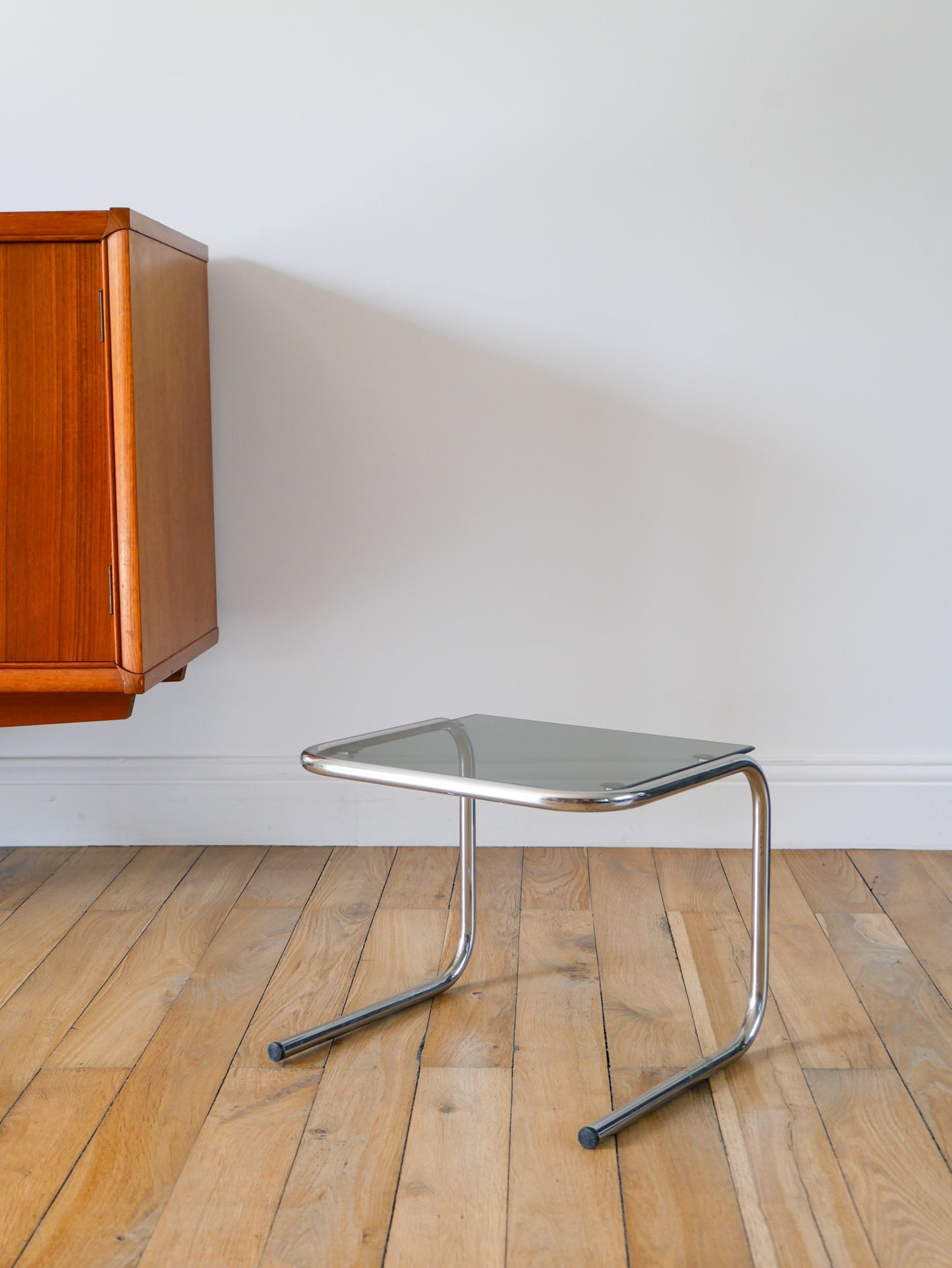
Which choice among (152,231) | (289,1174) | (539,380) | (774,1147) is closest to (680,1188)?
(774,1147)

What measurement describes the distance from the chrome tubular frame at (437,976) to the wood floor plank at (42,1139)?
0.21 metres

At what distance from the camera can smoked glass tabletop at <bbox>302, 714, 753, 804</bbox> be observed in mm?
1160

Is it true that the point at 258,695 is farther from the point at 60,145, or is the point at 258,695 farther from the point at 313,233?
the point at 60,145

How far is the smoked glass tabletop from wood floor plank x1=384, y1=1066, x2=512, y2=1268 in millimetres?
A: 368

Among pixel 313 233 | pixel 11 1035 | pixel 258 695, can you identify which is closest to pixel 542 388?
pixel 313 233

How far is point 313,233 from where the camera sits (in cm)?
206

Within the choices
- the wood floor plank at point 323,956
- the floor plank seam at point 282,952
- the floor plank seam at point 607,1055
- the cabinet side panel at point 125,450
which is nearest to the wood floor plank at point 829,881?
the floor plank seam at point 607,1055

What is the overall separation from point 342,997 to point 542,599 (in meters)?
0.89

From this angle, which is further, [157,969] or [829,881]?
[829,881]

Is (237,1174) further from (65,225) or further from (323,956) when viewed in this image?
(65,225)

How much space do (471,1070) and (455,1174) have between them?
0.69 feet

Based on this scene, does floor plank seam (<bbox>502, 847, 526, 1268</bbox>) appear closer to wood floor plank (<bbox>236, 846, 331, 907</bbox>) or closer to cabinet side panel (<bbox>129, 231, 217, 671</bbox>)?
wood floor plank (<bbox>236, 846, 331, 907</bbox>)

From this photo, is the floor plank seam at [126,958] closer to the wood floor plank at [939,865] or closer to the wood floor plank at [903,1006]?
the wood floor plank at [903,1006]

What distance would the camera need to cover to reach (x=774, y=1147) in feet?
3.82
